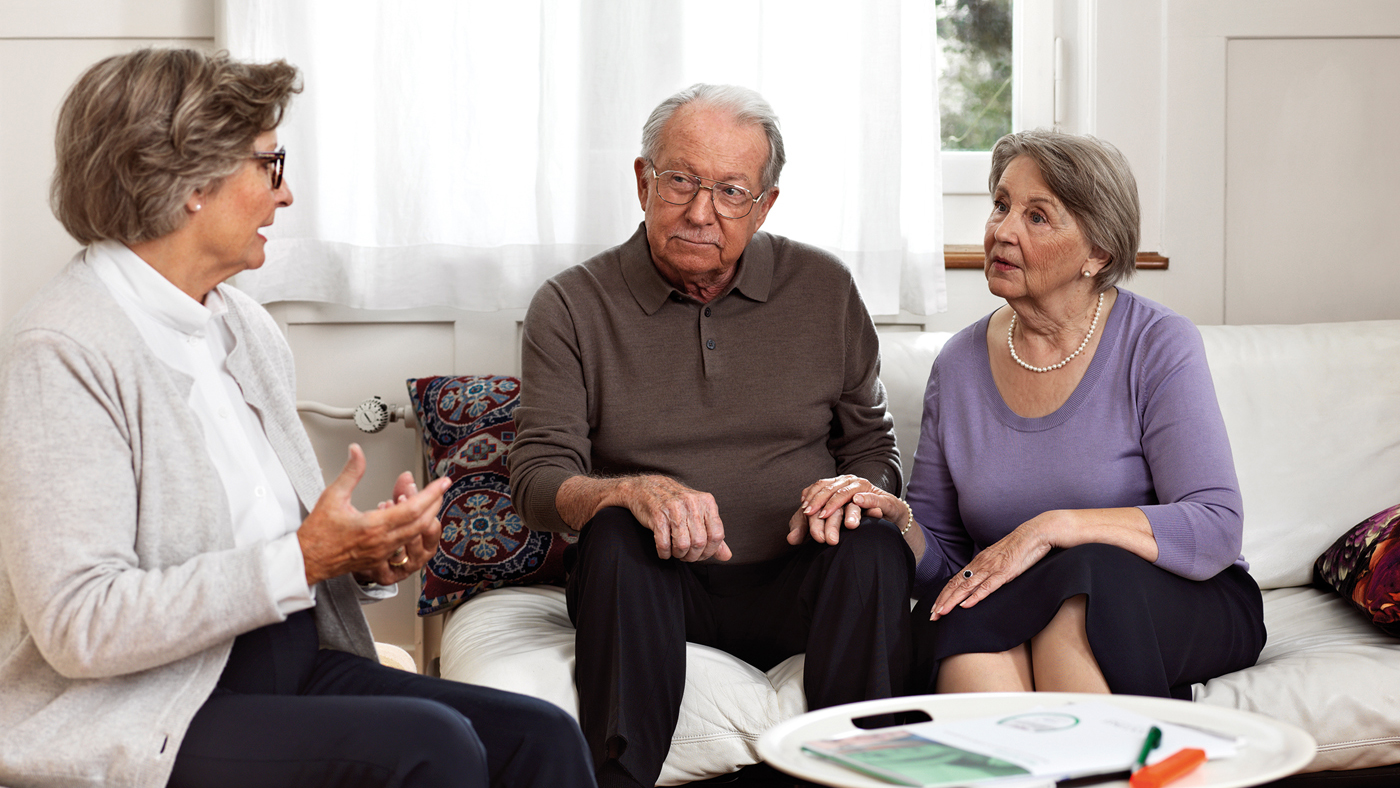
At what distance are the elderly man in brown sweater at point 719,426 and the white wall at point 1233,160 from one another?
633mm

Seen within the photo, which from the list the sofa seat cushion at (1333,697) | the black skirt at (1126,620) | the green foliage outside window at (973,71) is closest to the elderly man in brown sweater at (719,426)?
the black skirt at (1126,620)

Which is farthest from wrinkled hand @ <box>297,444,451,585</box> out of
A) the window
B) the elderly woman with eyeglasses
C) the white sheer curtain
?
the window

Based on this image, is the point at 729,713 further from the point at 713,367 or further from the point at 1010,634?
the point at 713,367

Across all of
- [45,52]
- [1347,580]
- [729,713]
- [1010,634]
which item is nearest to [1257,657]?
[1347,580]

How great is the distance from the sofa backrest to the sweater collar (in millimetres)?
446

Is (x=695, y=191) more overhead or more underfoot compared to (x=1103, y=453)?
more overhead

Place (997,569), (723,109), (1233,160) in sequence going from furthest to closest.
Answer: (1233,160) → (723,109) → (997,569)

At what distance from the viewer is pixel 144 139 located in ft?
3.53

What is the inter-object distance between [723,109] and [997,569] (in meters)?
0.86

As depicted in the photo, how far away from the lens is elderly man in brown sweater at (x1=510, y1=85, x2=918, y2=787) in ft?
4.89

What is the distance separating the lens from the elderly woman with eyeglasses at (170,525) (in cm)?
99

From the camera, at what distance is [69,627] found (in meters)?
0.97

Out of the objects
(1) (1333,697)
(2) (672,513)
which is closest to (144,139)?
(2) (672,513)

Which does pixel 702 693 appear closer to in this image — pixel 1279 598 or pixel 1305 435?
pixel 1279 598
